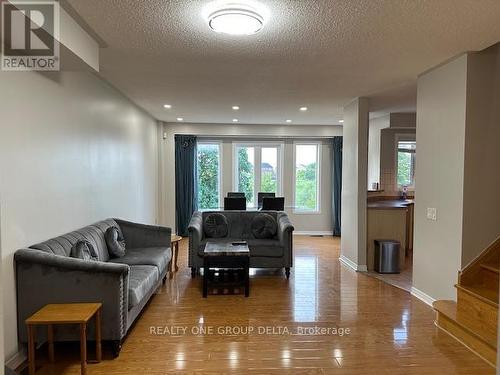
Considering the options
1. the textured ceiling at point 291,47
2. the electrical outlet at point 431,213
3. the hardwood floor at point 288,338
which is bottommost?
the hardwood floor at point 288,338

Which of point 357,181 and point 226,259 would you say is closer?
point 226,259

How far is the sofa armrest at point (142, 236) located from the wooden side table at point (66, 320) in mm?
1889

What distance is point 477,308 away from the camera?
291cm

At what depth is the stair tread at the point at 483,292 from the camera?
9.29ft

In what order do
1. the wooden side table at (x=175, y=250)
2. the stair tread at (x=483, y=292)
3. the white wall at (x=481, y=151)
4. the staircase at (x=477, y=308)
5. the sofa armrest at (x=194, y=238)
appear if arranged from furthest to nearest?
the wooden side table at (x=175, y=250)
the sofa armrest at (x=194, y=238)
the white wall at (x=481, y=151)
the stair tread at (x=483, y=292)
the staircase at (x=477, y=308)

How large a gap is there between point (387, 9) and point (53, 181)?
3.13 metres

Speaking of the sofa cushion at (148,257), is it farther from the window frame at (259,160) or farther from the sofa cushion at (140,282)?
the window frame at (259,160)

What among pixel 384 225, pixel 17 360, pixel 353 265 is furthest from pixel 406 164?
pixel 17 360

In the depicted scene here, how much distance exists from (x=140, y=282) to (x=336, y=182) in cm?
602

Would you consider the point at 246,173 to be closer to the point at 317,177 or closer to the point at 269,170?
the point at 269,170

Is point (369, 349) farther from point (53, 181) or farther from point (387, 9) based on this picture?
point (53, 181)

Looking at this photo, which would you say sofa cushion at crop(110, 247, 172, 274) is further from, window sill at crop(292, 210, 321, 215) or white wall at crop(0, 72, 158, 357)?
window sill at crop(292, 210, 321, 215)

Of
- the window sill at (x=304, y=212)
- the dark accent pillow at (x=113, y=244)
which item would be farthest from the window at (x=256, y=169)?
the dark accent pillow at (x=113, y=244)

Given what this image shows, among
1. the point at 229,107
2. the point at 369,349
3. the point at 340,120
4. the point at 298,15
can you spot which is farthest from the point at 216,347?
the point at 340,120
